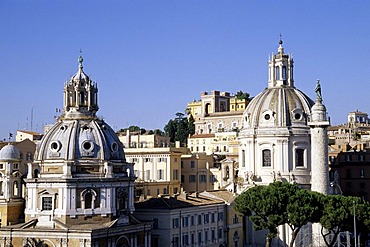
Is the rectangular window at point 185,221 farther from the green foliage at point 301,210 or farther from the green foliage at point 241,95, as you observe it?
the green foliage at point 241,95

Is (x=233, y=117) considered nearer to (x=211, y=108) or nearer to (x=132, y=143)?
(x=211, y=108)

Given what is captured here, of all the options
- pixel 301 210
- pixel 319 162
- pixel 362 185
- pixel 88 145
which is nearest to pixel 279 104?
pixel 319 162

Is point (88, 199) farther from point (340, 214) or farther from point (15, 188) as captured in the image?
point (340, 214)

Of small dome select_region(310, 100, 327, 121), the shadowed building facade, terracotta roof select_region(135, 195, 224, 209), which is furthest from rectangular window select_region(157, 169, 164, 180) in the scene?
the shadowed building facade

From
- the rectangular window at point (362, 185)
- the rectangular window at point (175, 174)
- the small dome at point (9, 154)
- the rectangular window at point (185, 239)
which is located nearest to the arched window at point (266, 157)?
the rectangular window at point (175, 174)

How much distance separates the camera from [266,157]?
223 ft

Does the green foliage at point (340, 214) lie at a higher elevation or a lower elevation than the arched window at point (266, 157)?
lower

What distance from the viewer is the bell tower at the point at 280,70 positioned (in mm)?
71438

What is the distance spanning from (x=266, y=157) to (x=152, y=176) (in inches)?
546

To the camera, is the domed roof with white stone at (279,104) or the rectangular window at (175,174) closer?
the domed roof with white stone at (279,104)

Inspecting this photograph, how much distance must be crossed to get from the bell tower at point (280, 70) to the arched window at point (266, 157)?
7.65 meters

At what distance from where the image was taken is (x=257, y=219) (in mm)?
51750

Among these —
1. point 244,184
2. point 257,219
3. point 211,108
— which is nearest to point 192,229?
point 257,219

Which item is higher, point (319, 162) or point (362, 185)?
point (319, 162)
